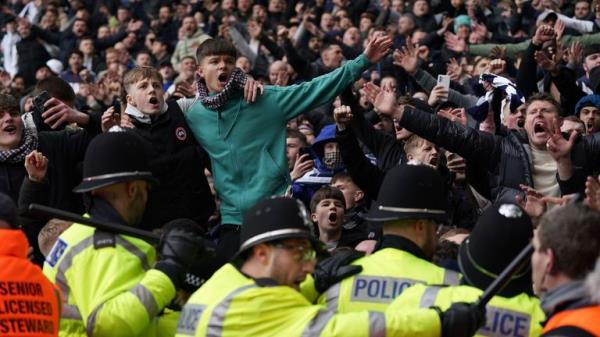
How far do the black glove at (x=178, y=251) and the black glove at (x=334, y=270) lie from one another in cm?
60

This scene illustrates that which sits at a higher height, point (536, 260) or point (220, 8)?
point (536, 260)

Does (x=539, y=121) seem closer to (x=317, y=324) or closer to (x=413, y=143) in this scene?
(x=413, y=143)

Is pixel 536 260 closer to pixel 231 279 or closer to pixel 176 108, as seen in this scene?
pixel 231 279

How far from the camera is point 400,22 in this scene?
1873 cm

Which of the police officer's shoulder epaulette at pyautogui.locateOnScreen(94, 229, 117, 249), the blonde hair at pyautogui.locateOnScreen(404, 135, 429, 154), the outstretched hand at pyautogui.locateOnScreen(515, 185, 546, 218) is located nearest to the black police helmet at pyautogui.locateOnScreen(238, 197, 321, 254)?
the police officer's shoulder epaulette at pyautogui.locateOnScreen(94, 229, 117, 249)

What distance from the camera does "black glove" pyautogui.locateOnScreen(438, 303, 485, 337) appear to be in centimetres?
563

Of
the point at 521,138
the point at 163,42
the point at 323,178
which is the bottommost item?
the point at 163,42

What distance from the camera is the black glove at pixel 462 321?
18.5 feet

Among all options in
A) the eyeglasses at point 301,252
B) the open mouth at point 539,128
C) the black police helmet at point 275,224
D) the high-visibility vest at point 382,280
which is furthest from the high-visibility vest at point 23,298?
the open mouth at point 539,128

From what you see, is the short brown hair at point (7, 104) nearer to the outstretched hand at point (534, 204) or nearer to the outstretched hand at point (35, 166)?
the outstretched hand at point (35, 166)

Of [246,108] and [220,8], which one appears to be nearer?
[246,108]

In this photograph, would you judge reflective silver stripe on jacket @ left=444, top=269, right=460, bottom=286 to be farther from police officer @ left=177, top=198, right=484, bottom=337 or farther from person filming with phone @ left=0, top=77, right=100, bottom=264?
person filming with phone @ left=0, top=77, right=100, bottom=264

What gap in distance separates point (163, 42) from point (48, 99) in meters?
11.9

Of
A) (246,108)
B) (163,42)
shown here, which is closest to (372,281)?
(246,108)
